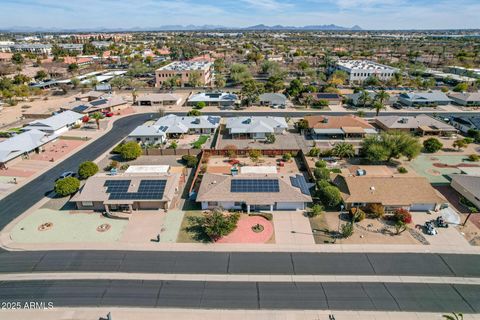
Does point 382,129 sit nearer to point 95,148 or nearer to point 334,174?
point 334,174

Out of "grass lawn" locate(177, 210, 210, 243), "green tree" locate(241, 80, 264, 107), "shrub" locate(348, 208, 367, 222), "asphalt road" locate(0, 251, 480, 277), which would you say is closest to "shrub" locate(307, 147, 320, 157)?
"shrub" locate(348, 208, 367, 222)

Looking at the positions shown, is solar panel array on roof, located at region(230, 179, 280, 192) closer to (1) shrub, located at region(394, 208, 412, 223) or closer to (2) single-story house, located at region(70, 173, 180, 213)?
(2) single-story house, located at region(70, 173, 180, 213)

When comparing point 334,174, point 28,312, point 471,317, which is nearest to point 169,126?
point 334,174

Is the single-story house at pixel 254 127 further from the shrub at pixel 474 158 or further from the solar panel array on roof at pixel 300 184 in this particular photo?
the shrub at pixel 474 158

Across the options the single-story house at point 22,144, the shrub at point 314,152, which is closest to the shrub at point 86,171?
the single-story house at point 22,144

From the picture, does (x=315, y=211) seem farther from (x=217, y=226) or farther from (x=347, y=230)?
(x=217, y=226)

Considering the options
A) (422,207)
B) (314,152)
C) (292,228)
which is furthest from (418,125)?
(292,228)
